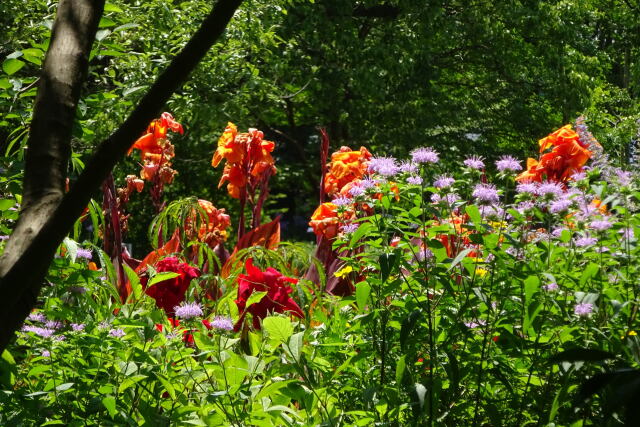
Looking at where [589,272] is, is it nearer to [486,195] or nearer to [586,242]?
[586,242]

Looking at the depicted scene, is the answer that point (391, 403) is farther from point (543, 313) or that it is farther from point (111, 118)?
point (111, 118)

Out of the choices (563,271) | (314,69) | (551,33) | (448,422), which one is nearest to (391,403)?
(448,422)

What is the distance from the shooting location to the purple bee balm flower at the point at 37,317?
2.20 metres

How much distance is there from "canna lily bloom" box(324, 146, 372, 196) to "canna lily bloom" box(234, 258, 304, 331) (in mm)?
1225

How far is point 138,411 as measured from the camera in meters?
2.02

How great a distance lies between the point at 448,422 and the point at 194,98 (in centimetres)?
662

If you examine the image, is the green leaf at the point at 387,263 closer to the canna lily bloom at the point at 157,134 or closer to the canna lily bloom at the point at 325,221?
the canna lily bloom at the point at 325,221

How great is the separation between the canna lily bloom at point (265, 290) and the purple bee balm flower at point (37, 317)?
57 centimetres

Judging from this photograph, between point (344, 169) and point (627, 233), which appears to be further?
point (344, 169)

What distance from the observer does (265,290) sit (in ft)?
8.38

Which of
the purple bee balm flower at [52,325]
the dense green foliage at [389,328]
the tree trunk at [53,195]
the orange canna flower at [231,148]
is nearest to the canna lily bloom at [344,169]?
the orange canna flower at [231,148]

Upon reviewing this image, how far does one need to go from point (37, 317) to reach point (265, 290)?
0.68m

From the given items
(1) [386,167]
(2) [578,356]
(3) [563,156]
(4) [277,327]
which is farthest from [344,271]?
(2) [578,356]

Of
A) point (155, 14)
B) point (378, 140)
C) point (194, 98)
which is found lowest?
point (378, 140)
